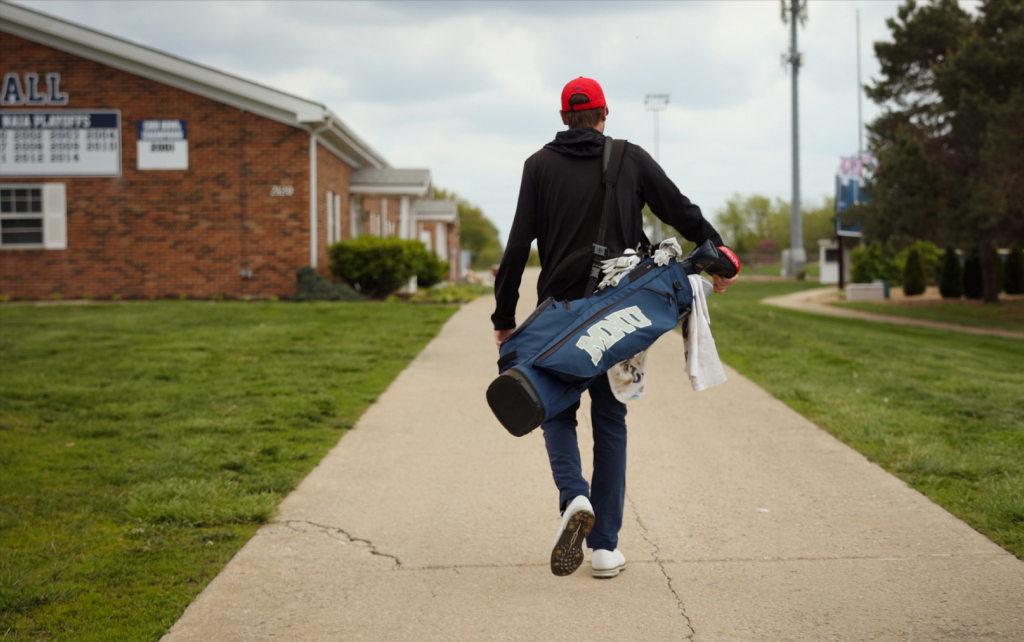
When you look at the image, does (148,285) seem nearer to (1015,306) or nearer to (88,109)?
(88,109)

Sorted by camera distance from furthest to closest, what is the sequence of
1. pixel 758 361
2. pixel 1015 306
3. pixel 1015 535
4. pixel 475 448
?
pixel 1015 306, pixel 758 361, pixel 475 448, pixel 1015 535

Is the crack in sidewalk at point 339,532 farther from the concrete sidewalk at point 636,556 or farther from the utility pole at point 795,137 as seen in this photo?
the utility pole at point 795,137

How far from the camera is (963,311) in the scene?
24.3 meters

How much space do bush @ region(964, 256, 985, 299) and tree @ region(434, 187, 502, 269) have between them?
58248mm

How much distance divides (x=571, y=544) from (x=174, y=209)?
18.3 m

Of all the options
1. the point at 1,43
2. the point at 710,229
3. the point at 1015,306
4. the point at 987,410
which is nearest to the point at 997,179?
the point at 1015,306

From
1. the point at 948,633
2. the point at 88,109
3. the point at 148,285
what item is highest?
the point at 88,109

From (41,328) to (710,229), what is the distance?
12.2m

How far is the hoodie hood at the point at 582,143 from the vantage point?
3889 mm

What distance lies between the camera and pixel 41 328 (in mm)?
13633

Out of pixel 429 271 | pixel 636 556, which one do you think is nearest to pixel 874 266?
pixel 429 271

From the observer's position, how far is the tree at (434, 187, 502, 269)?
86.7 meters

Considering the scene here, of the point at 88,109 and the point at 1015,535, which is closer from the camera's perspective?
the point at 1015,535

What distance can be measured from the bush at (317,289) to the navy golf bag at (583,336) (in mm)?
16137
